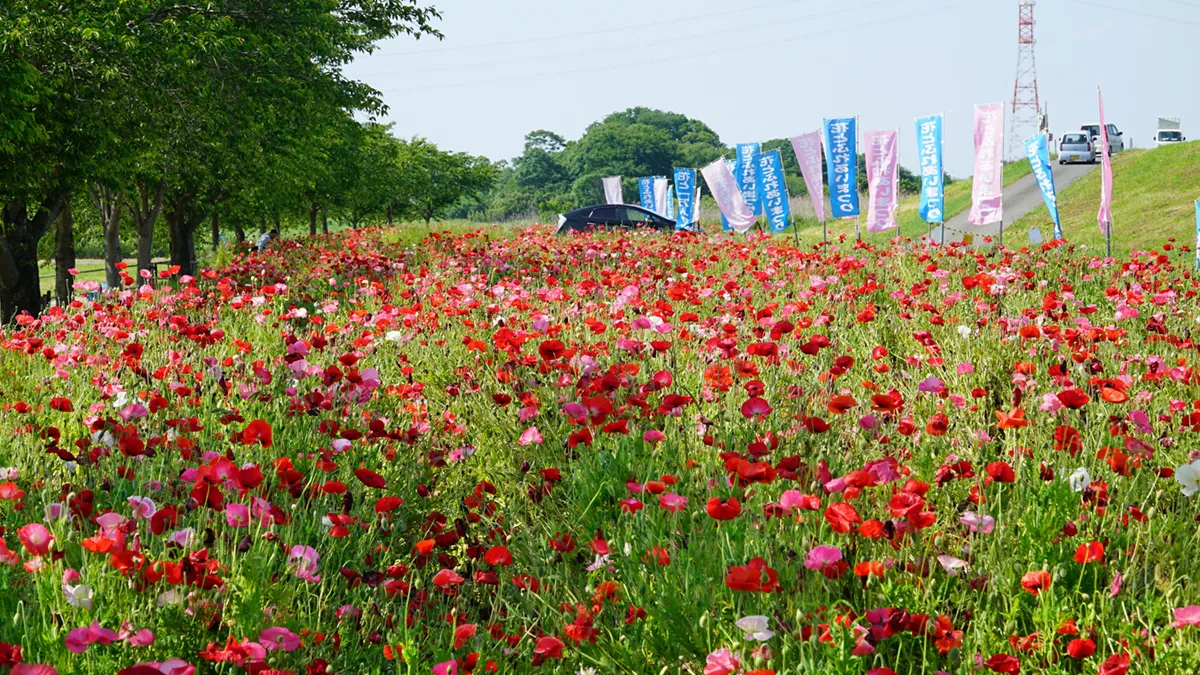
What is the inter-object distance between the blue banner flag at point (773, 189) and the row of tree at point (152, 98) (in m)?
7.47

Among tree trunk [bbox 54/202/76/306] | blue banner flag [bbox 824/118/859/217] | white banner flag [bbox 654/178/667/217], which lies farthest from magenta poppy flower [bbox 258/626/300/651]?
white banner flag [bbox 654/178/667/217]

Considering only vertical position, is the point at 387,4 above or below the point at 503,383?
above

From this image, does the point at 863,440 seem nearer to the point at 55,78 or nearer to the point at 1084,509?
the point at 1084,509

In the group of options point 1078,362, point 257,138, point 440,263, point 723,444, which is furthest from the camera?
point 257,138

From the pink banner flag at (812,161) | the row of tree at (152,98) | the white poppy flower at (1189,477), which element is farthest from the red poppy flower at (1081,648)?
the pink banner flag at (812,161)

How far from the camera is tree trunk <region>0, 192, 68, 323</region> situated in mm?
13836

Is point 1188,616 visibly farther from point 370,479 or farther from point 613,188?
point 613,188

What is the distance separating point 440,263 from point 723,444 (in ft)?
23.6

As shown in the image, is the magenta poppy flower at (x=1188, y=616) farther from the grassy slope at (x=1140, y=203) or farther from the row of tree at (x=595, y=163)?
the row of tree at (x=595, y=163)

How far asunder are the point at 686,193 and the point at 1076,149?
21197 millimetres

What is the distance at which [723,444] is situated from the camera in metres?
3.36

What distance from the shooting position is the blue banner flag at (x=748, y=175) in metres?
20.6

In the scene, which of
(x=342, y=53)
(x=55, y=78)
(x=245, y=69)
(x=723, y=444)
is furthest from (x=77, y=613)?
(x=342, y=53)

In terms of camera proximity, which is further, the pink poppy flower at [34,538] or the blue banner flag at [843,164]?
the blue banner flag at [843,164]
